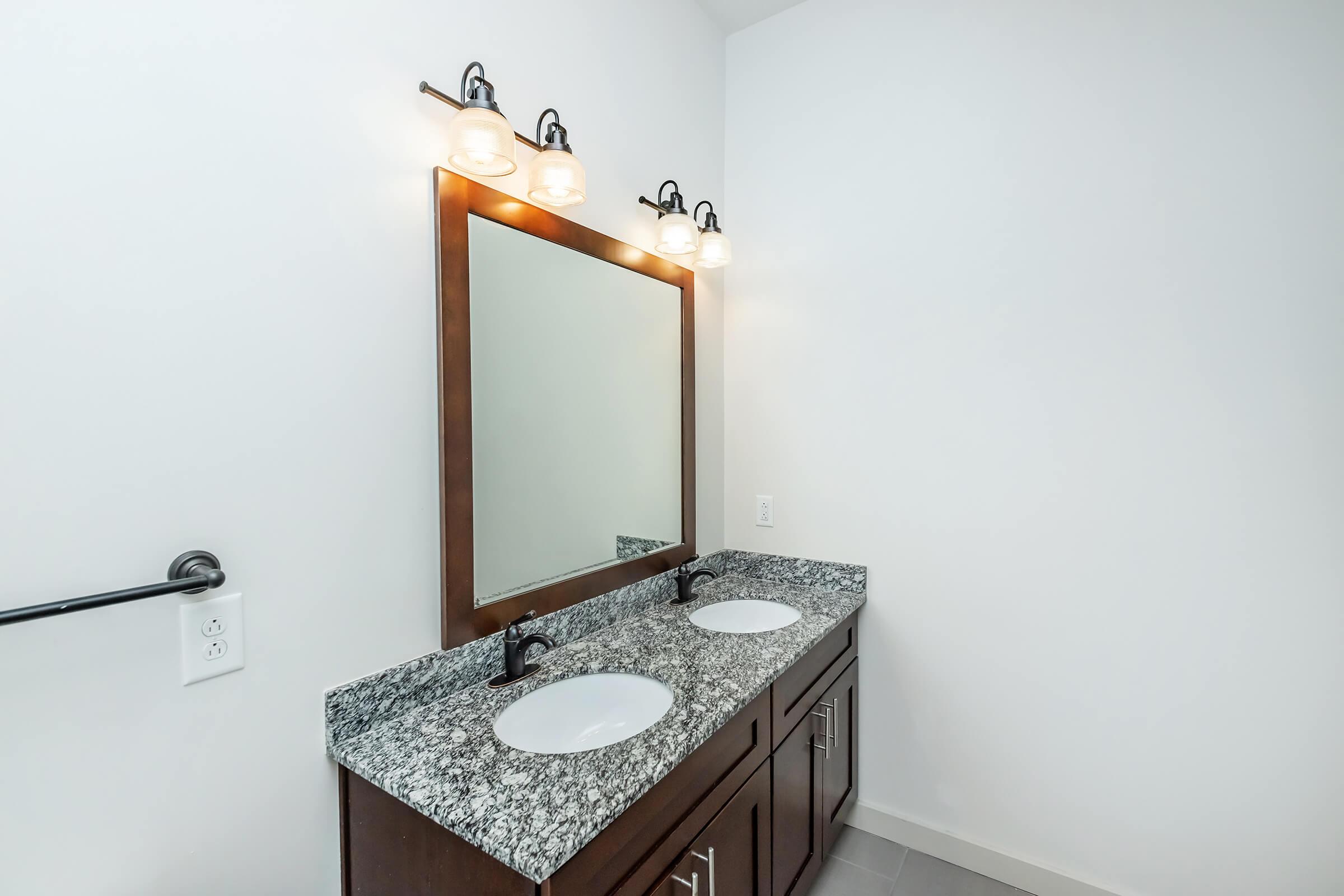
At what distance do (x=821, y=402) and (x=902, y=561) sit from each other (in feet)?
1.92

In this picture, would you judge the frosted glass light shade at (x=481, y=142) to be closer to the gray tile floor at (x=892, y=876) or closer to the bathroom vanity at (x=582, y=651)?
the bathroom vanity at (x=582, y=651)

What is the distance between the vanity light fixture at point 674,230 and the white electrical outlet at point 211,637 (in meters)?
1.38

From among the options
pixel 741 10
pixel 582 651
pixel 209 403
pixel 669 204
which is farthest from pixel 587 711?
pixel 741 10

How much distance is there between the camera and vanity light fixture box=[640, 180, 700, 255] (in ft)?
5.76

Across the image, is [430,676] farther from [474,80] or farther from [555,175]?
[474,80]

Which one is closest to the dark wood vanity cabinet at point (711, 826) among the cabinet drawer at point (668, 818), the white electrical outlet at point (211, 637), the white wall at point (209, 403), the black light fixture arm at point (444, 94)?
the cabinet drawer at point (668, 818)

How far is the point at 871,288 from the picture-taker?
1.93 metres

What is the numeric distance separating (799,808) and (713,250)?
165 centimetres

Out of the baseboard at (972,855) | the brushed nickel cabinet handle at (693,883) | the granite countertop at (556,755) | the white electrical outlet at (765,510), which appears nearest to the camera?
the granite countertop at (556,755)

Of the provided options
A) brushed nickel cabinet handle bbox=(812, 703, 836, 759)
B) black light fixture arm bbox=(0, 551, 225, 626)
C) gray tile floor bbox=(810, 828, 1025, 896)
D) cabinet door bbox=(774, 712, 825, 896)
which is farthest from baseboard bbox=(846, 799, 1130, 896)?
black light fixture arm bbox=(0, 551, 225, 626)

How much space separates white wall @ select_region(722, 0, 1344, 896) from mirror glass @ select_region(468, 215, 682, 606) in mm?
481

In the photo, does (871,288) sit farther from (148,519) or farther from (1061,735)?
(148,519)

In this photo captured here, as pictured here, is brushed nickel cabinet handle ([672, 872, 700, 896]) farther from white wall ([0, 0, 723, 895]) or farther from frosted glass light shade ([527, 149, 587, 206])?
frosted glass light shade ([527, 149, 587, 206])

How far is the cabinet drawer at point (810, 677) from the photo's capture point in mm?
1426
